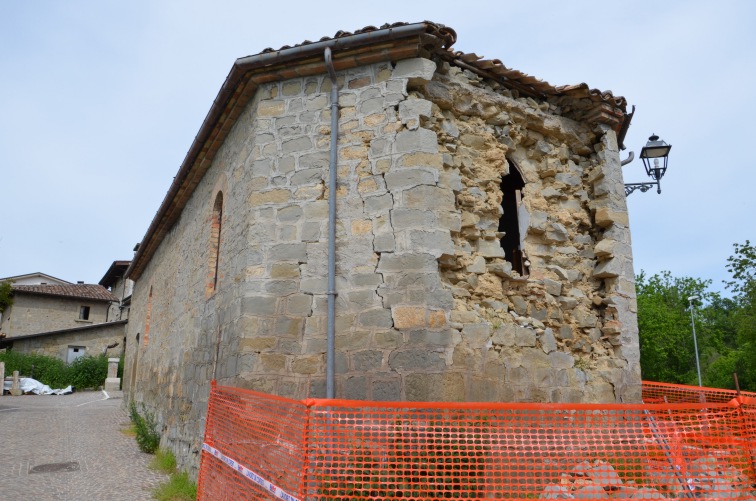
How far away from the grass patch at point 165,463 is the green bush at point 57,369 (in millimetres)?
19408

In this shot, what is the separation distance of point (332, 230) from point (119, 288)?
32381 mm

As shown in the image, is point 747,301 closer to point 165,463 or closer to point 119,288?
point 165,463

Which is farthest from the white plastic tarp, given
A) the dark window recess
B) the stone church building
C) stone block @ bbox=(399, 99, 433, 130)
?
stone block @ bbox=(399, 99, 433, 130)

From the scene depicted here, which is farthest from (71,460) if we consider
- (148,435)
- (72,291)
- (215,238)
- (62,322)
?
(72,291)

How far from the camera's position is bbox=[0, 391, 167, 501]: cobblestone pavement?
605 centimetres

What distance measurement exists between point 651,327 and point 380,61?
26.6 metres

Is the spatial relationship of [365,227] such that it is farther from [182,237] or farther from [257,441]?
[182,237]

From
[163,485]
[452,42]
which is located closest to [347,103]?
[452,42]

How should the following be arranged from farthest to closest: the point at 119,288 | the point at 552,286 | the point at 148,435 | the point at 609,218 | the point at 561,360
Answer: the point at 119,288 < the point at 148,435 < the point at 609,218 < the point at 552,286 < the point at 561,360

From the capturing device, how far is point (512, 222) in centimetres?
812

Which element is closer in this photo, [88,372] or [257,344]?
[257,344]

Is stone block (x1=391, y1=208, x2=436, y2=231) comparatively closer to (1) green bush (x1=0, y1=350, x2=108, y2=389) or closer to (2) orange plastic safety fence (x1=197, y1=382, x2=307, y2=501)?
(2) orange plastic safety fence (x1=197, y1=382, x2=307, y2=501)

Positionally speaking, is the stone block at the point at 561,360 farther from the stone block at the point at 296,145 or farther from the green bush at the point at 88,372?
the green bush at the point at 88,372

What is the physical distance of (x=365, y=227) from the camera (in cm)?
534
